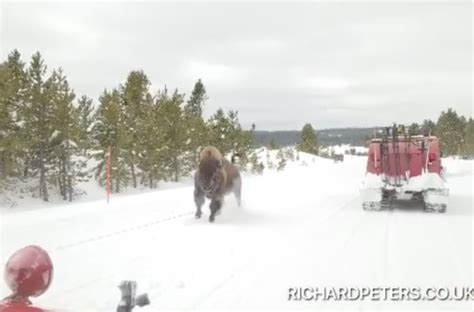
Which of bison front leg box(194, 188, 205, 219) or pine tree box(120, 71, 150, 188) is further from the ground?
pine tree box(120, 71, 150, 188)

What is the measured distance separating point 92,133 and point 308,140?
208 feet

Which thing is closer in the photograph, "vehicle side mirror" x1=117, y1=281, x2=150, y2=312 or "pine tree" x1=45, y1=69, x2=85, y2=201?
"vehicle side mirror" x1=117, y1=281, x2=150, y2=312

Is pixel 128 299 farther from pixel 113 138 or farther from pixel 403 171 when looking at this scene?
pixel 113 138

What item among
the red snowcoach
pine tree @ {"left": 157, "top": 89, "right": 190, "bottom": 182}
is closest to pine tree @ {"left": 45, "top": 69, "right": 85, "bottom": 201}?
pine tree @ {"left": 157, "top": 89, "right": 190, "bottom": 182}

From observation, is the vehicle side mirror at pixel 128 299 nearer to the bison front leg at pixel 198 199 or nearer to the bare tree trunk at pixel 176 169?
the bison front leg at pixel 198 199

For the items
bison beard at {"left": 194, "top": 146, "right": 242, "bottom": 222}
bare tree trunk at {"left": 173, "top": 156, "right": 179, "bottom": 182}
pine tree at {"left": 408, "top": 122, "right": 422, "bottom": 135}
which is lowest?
bare tree trunk at {"left": 173, "top": 156, "right": 179, "bottom": 182}

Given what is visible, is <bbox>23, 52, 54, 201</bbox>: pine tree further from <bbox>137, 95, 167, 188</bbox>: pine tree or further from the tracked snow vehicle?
the tracked snow vehicle

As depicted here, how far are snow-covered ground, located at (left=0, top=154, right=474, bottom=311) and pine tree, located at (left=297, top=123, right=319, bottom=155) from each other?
73.9 metres

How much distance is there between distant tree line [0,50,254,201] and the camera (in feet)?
68.1

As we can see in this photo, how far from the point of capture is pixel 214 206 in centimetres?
1077

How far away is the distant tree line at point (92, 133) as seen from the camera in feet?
68.1

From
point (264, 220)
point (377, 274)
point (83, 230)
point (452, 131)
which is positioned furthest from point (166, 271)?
point (452, 131)

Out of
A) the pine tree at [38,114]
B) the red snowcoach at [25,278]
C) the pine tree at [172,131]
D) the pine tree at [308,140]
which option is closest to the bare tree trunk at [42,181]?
the pine tree at [38,114]

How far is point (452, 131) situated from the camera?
287 ft
